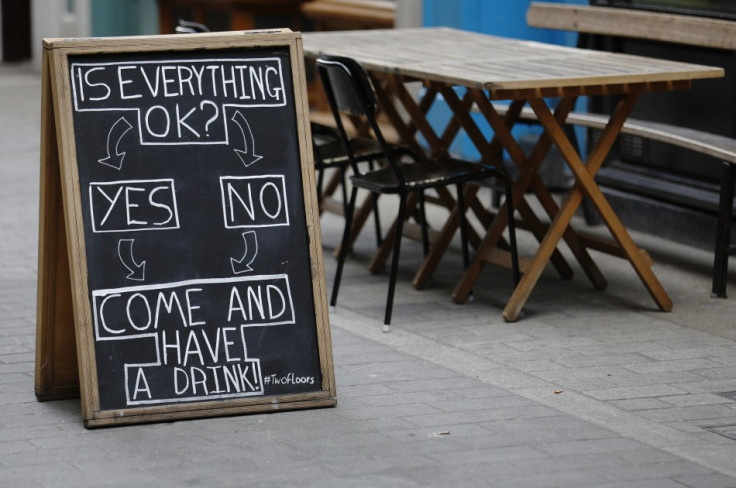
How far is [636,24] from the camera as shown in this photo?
8.20 m

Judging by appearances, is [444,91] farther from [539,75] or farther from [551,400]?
[551,400]

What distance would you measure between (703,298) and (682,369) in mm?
1265

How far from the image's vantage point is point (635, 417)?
4938mm

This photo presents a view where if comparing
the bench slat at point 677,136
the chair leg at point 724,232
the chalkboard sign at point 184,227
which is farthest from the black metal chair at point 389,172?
the chalkboard sign at point 184,227

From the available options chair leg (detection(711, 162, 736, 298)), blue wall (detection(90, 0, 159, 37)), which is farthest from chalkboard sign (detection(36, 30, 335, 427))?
blue wall (detection(90, 0, 159, 37))

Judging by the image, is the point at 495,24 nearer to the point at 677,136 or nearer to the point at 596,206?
the point at 677,136

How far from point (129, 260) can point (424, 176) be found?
198 cm

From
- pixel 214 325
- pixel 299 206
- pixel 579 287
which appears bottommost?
pixel 579 287

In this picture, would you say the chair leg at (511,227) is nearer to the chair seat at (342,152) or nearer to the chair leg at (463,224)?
the chair leg at (463,224)

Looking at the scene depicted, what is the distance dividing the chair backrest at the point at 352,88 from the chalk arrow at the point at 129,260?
1660 mm

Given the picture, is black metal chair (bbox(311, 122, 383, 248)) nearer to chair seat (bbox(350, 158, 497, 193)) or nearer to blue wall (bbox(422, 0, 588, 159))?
chair seat (bbox(350, 158, 497, 193))

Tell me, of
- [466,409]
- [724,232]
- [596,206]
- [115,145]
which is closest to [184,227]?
[115,145]

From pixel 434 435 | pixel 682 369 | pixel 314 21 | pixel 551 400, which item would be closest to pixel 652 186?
pixel 682 369

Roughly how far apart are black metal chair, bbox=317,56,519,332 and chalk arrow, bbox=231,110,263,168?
1.28 metres
